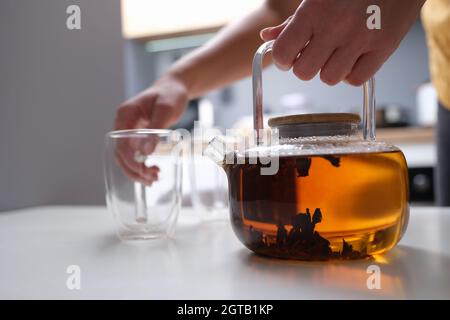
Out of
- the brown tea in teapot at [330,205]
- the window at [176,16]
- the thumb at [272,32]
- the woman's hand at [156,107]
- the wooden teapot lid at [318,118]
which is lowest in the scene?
the brown tea in teapot at [330,205]

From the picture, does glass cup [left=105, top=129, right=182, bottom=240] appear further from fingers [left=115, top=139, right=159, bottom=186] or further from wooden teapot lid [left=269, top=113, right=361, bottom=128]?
wooden teapot lid [left=269, top=113, right=361, bottom=128]

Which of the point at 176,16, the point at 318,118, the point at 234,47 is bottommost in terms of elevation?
the point at 318,118

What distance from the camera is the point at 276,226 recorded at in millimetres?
410

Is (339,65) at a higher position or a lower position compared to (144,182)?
higher

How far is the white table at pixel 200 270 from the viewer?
33 centimetres

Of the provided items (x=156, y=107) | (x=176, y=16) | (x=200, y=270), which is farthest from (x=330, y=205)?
(x=176, y=16)

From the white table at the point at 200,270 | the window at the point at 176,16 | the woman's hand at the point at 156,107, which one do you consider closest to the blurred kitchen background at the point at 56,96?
the woman's hand at the point at 156,107

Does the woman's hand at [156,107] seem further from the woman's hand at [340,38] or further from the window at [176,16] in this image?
the window at [176,16]

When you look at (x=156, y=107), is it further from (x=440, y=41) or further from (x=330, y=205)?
(x=440, y=41)

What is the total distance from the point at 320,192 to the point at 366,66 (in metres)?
0.15

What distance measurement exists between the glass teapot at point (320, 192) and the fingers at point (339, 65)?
0.06m

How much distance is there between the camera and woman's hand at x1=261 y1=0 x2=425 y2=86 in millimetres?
434

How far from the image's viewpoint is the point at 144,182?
0.59 metres
